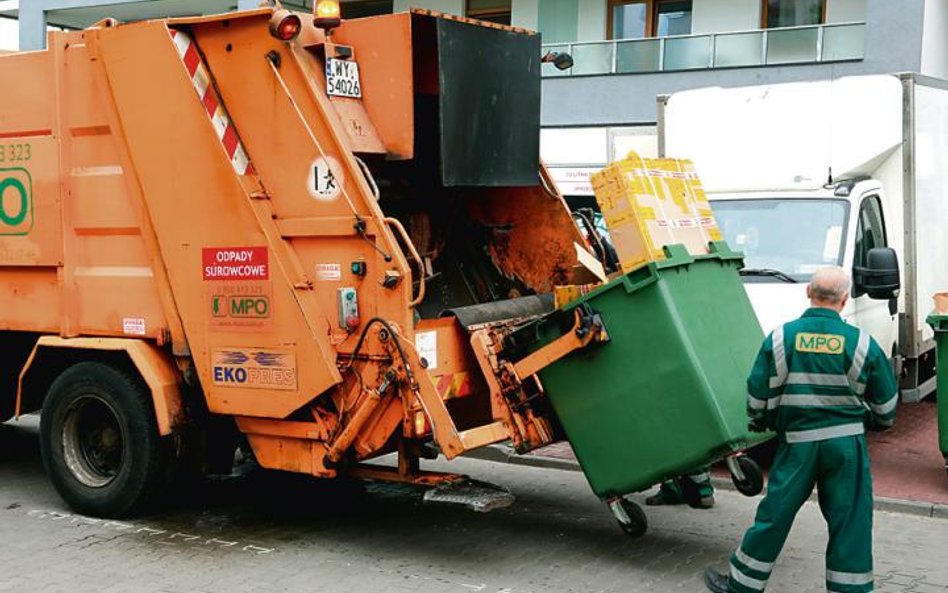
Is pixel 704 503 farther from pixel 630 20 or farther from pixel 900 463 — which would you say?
pixel 630 20

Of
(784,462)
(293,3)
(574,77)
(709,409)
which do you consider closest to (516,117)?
(709,409)

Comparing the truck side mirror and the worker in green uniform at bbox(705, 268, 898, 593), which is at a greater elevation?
the truck side mirror

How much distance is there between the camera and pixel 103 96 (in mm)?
6523

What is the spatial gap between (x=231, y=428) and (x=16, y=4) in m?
24.4

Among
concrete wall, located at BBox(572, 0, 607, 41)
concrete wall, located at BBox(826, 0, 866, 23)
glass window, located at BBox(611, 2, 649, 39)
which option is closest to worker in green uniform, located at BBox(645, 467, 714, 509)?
concrete wall, located at BBox(826, 0, 866, 23)

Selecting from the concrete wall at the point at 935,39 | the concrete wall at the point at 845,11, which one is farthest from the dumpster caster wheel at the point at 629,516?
the concrete wall at the point at 845,11

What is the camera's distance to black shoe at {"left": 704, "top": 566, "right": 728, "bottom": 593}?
5.41m

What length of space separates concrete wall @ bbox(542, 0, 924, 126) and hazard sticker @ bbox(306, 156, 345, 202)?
532 inches

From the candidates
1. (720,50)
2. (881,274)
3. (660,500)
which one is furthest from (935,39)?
(660,500)

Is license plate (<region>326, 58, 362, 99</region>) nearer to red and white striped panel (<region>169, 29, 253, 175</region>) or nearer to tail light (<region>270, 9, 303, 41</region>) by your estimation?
tail light (<region>270, 9, 303, 41</region>)

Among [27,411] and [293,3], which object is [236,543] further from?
[293,3]

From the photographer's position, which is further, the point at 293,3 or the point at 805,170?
the point at 293,3

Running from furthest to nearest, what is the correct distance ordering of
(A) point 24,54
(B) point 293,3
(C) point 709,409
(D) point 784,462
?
1. (B) point 293,3
2. (A) point 24,54
3. (C) point 709,409
4. (D) point 784,462

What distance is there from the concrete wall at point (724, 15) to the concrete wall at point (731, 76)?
86cm
